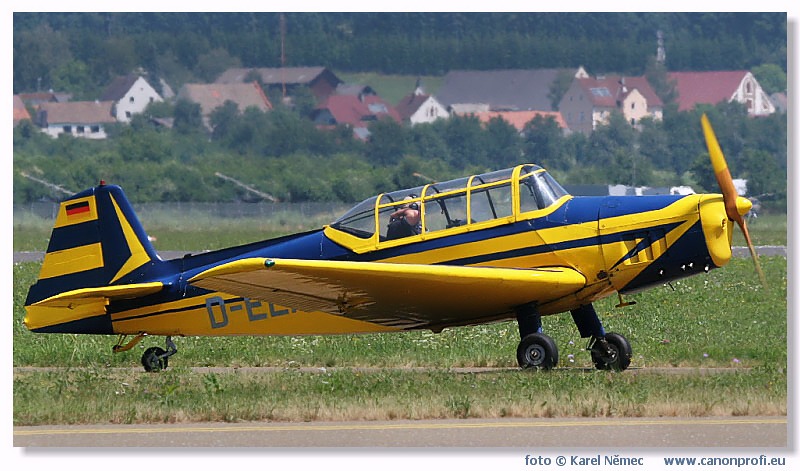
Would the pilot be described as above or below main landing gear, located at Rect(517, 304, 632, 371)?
above

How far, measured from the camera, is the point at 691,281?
74.3ft

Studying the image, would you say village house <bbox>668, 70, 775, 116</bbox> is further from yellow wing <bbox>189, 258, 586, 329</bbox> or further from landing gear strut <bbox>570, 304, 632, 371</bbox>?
yellow wing <bbox>189, 258, 586, 329</bbox>

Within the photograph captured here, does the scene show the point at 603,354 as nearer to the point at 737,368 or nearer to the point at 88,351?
the point at 737,368

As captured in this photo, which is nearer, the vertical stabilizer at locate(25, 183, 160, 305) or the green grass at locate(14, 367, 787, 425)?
the green grass at locate(14, 367, 787, 425)

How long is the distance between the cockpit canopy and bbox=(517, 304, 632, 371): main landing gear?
98 centimetres

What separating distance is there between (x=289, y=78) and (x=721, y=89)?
12.9m

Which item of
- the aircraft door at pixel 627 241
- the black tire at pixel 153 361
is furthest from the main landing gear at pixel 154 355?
the aircraft door at pixel 627 241

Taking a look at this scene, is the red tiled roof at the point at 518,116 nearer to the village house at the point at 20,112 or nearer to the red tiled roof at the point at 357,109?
the red tiled roof at the point at 357,109

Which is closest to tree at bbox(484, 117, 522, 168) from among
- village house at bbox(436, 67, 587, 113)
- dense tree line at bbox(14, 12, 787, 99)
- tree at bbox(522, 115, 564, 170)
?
tree at bbox(522, 115, 564, 170)

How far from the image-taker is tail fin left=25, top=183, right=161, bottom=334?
43.8 feet

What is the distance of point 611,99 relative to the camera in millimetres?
35938

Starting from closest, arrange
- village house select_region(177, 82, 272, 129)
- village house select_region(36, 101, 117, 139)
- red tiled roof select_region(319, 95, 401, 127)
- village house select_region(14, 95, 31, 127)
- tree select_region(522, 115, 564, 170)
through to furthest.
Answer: tree select_region(522, 115, 564, 170) → village house select_region(177, 82, 272, 129) → red tiled roof select_region(319, 95, 401, 127) → village house select_region(14, 95, 31, 127) → village house select_region(36, 101, 117, 139)

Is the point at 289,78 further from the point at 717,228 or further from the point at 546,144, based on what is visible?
the point at 717,228

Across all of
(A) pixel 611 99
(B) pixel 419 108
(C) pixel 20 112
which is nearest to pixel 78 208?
(A) pixel 611 99
